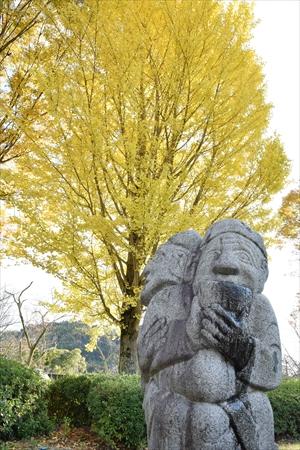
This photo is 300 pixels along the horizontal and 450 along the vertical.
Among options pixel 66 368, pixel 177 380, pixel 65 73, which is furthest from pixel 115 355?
pixel 177 380

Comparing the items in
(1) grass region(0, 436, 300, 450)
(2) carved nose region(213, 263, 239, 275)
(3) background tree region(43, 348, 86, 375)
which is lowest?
(1) grass region(0, 436, 300, 450)

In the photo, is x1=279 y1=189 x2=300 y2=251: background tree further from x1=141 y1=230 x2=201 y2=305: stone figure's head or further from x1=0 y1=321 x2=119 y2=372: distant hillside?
x1=141 y1=230 x2=201 y2=305: stone figure's head

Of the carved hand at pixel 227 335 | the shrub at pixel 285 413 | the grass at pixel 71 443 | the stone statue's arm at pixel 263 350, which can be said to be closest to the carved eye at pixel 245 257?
the stone statue's arm at pixel 263 350

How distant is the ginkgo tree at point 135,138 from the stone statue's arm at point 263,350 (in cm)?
508

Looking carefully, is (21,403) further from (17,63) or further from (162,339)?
(17,63)

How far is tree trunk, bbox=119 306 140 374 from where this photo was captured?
9281 mm

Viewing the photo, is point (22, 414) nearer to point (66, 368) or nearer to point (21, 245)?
point (21, 245)

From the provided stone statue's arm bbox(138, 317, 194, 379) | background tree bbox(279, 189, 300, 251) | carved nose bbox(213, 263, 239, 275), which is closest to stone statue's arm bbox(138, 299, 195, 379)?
stone statue's arm bbox(138, 317, 194, 379)

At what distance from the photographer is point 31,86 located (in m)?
10.6

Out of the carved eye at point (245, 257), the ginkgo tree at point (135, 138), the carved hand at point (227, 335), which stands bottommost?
the carved hand at point (227, 335)

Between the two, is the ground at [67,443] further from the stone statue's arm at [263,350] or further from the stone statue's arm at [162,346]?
the stone statue's arm at [263,350]

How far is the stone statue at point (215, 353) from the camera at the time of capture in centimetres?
270

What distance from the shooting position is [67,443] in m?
7.33

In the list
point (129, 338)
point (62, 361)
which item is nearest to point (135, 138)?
point (129, 338)
